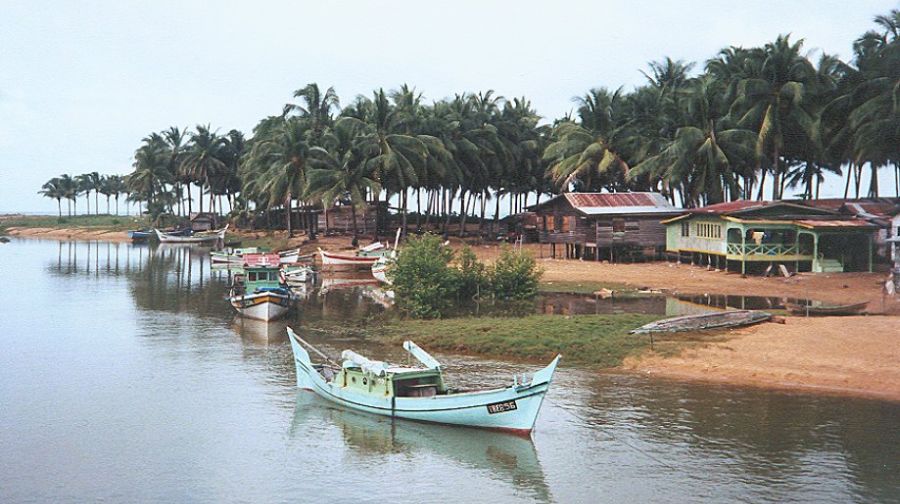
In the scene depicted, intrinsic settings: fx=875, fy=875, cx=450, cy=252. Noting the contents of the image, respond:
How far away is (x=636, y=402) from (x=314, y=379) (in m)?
9.38

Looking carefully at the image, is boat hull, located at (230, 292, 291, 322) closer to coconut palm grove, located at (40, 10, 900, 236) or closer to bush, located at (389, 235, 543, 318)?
bush, located at (389, 235, 543, 318)

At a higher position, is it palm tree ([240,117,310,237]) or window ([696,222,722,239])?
palm tree ([240,117,310,237])

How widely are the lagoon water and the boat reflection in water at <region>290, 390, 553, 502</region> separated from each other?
0.06m

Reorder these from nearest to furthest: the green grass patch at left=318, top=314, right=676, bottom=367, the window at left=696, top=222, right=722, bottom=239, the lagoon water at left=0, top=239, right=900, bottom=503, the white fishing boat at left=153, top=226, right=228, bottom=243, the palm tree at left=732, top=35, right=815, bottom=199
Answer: the lagoon water at left=0, top=239, right=900, bottom=503 → the green grass patch at left=318, top=314, right=676, bottom=367 → the window at left=696, top=222, right=722, bottom=239 → the palm tree at left=732, top=35, right=815, bottom=199 → the white fishing boat at left=153, top=226, right=228, bottom=243

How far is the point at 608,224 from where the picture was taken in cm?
6366

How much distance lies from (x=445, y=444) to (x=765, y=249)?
37.3m

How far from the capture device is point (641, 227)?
208ft

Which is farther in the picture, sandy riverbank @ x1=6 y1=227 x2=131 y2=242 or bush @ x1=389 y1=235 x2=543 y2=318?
sandy riverbank @ x1=6 y1=227 x2=131 y2=242

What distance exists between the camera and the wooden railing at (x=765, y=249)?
52594mm

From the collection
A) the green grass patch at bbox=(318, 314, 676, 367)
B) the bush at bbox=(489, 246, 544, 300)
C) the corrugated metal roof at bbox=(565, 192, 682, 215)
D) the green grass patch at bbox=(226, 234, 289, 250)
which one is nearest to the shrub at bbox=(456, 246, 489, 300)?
the bush at bbox=(489, 246, 544, 300)

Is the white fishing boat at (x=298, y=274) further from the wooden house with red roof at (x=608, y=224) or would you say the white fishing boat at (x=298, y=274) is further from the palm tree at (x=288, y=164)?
the wooden house with red roof at (x=608, y=224)

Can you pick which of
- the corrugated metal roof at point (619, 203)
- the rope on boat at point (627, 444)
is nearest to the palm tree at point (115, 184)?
the corrugated metal roof at point (619, 203)

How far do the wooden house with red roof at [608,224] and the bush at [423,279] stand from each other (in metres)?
23.9

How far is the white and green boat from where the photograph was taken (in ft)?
69.8
